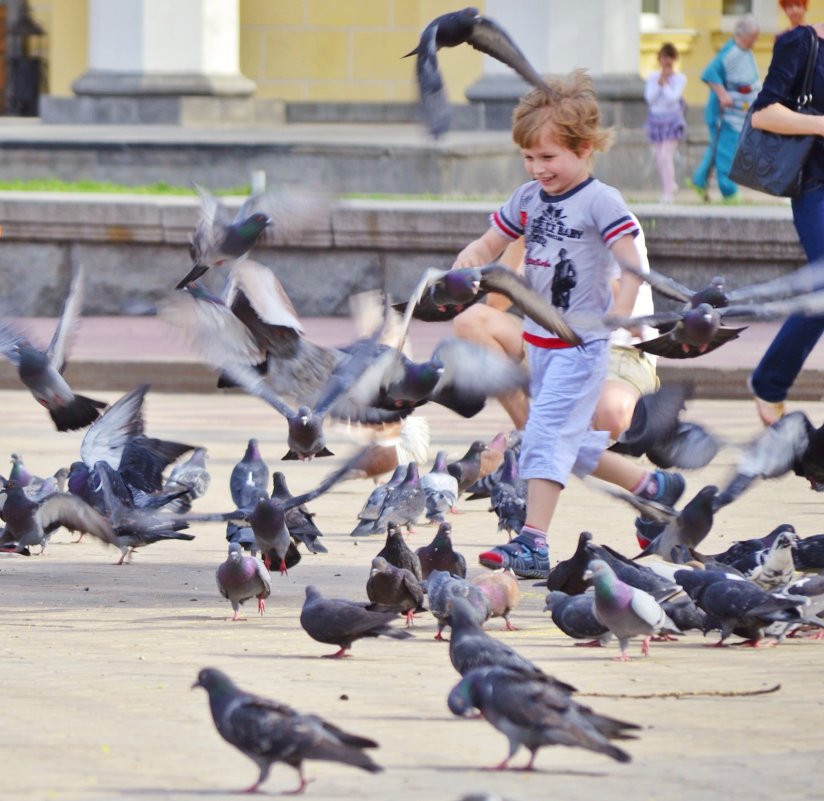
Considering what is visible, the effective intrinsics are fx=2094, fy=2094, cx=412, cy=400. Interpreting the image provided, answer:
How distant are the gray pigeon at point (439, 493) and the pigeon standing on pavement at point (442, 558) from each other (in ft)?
5.32

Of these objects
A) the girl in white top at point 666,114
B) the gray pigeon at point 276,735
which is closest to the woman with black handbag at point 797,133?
the gray pigeon at point 276,735

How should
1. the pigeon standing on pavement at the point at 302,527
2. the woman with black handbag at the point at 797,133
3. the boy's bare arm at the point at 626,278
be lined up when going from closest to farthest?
the boy's bare arm at the point at 626,278, the pigeon standing on pavement at the point at 302,527, the woman with black handbag at the point at 797,133

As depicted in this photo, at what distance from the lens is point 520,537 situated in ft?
23.7

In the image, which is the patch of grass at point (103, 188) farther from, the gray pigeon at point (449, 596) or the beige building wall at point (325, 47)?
the gray pigeon at point (449, 596)

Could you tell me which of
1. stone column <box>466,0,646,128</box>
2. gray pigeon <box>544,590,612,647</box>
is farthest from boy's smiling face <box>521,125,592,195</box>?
stone column <box>466,0,646,128</box>

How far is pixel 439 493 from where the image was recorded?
8797 mm

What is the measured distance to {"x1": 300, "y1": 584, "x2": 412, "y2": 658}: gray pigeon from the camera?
5926 millimetres

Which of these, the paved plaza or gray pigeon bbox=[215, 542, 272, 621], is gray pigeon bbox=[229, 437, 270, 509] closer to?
the paved plaza

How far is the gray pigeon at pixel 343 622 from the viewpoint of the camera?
5.93 m

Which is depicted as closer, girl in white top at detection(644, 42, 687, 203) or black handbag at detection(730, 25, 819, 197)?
black handbag at detection(730, 25, 819, 197)

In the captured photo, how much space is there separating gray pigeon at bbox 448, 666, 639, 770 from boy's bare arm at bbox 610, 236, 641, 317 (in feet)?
7.86

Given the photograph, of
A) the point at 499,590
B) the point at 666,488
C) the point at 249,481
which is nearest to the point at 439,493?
the point at 249,481

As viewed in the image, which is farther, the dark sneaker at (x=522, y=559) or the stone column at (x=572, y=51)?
the stone column at (x=572, y=51)

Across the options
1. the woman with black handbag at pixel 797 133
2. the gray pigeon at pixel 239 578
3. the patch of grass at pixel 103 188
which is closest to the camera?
the gray pigeon at pixel 239 578
